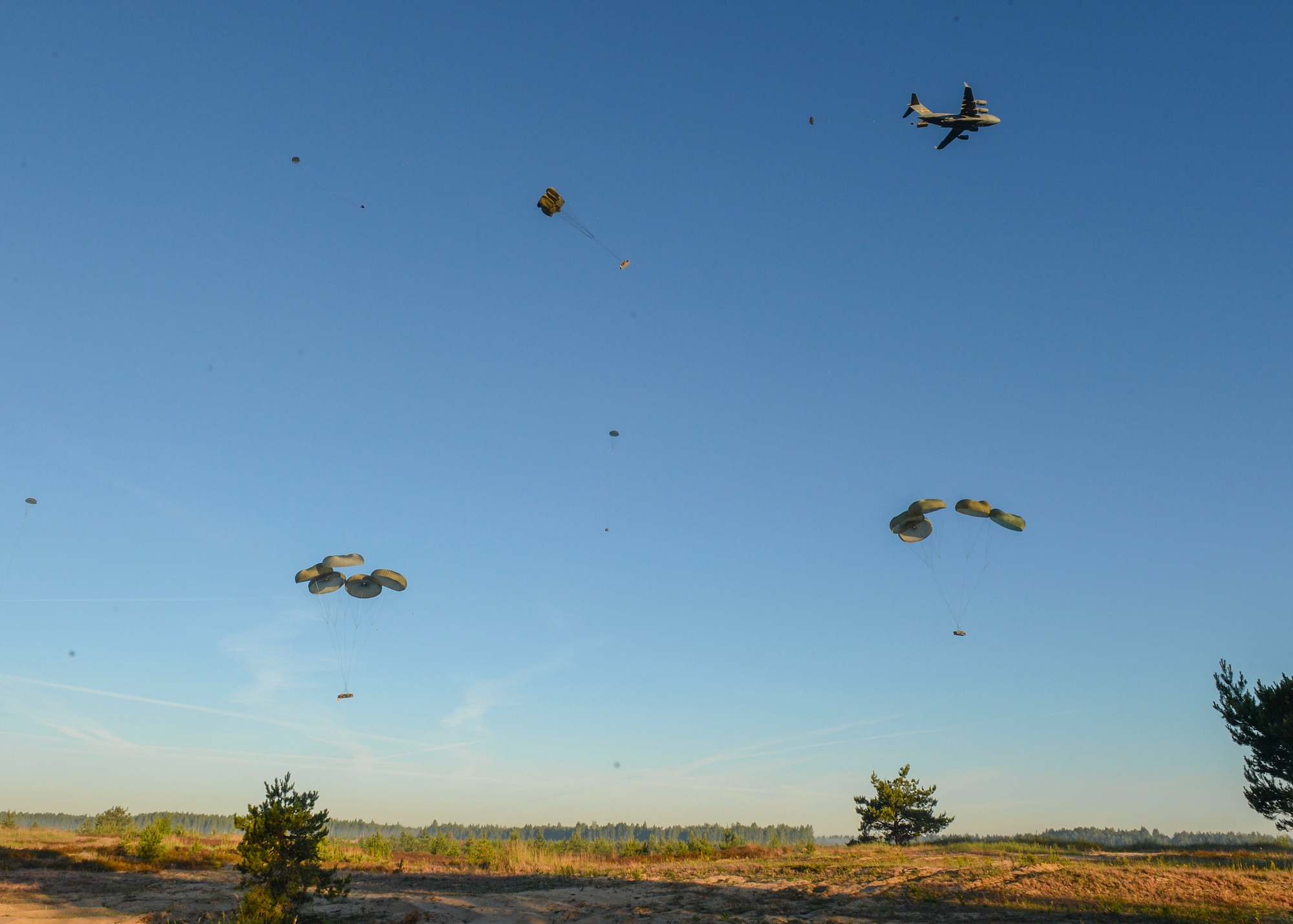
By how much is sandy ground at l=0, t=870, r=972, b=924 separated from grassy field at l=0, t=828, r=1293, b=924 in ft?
0.46

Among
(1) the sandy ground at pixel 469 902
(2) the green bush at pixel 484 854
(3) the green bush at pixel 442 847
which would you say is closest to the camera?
(1) the sandy ground at pixel 469 902

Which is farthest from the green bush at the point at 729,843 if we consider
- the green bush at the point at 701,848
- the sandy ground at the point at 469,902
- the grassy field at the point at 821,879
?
the sandy ground at the point at 469,902

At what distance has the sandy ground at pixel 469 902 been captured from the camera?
67.6 ft

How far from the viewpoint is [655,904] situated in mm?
23328

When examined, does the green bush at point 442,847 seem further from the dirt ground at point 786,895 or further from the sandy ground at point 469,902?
the sandy ground at point 469,902

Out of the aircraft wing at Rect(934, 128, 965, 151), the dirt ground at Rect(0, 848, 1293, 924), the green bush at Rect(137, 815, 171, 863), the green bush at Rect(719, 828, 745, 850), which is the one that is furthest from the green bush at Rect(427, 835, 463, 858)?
the aircraft wing at Rect(934, 128, 965, 151)

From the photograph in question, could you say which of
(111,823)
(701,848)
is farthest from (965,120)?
(111,823)

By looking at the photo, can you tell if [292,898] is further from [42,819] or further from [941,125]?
[42,819]

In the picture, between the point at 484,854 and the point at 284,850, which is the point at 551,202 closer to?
the point at 284,850

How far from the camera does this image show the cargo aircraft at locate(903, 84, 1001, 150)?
1033 inches

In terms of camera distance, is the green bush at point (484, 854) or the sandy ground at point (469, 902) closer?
the sandy ground at point (469, 902)

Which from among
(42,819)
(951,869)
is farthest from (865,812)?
(42,819)

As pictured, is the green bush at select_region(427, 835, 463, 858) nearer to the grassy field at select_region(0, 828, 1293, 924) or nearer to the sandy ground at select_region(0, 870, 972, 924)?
the grassy field at select_region(0, 828, 1293, 924)

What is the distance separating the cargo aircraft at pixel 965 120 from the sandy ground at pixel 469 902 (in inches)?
975
